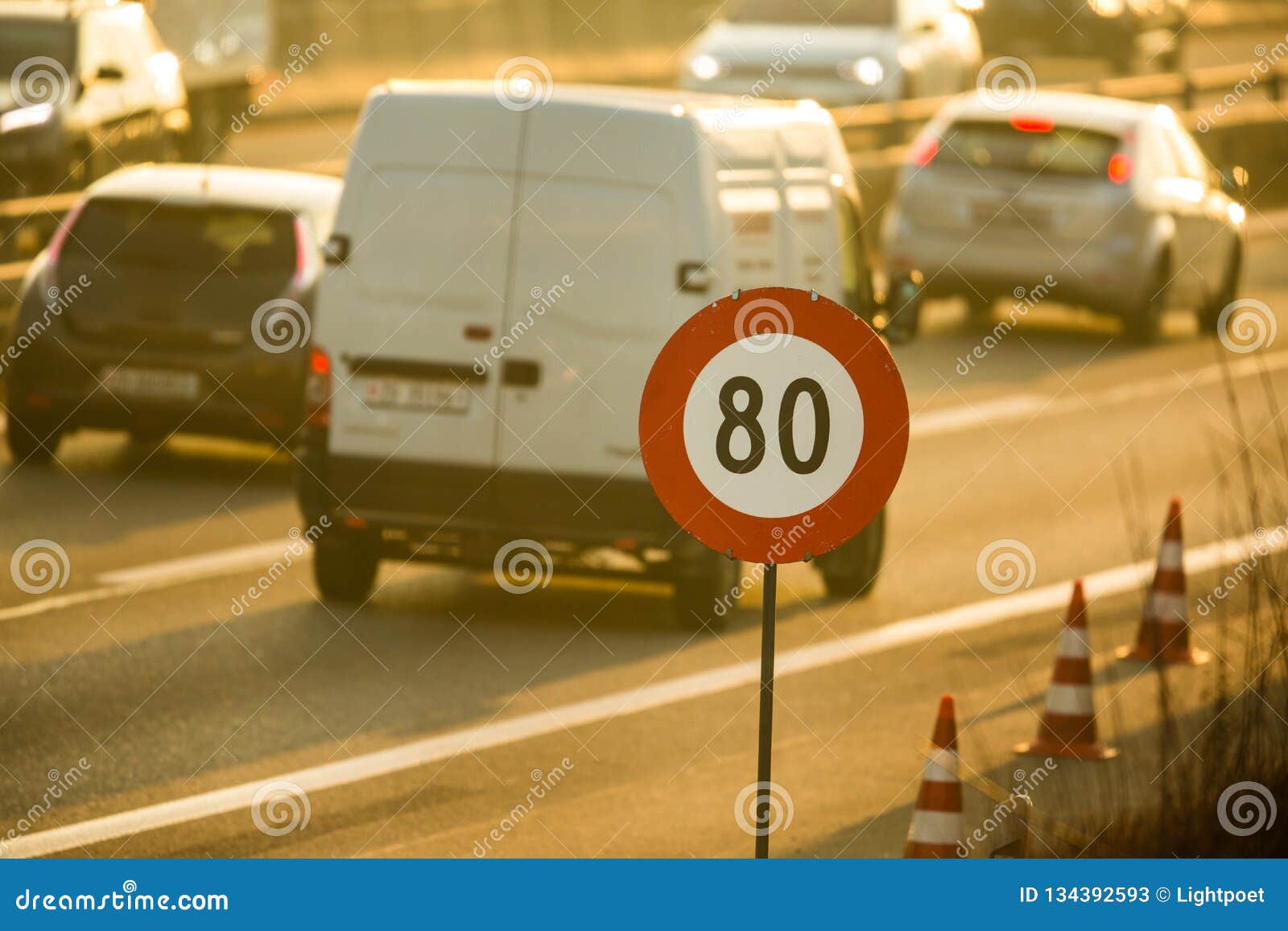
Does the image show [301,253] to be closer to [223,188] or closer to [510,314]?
[223,188]

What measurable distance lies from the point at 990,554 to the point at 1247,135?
62.5 feet

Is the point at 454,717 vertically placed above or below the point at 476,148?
below

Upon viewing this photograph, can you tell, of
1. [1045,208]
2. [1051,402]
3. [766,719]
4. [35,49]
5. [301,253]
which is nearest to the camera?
[766,719]

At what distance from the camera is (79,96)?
71.4 feet

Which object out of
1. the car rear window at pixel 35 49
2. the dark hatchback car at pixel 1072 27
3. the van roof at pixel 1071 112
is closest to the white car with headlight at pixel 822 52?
the van roof at pixel 1071 112

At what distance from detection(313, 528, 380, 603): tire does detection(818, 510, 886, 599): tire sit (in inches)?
89.5

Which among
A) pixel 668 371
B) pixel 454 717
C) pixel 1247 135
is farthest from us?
pixel 1247 135

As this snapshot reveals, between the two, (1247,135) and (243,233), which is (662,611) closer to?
(243,233)

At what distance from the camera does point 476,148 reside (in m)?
11.5

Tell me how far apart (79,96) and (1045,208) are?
27.0 ft

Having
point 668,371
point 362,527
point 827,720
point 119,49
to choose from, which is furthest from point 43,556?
point 119,49

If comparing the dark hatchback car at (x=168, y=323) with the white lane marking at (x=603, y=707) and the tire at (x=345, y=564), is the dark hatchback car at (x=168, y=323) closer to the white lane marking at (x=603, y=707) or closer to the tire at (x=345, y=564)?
the tire at (x=345, y=564)

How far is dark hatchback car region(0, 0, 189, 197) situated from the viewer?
69.0ft

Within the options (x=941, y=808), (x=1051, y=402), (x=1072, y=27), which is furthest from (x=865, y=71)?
(x=941, y=808)
